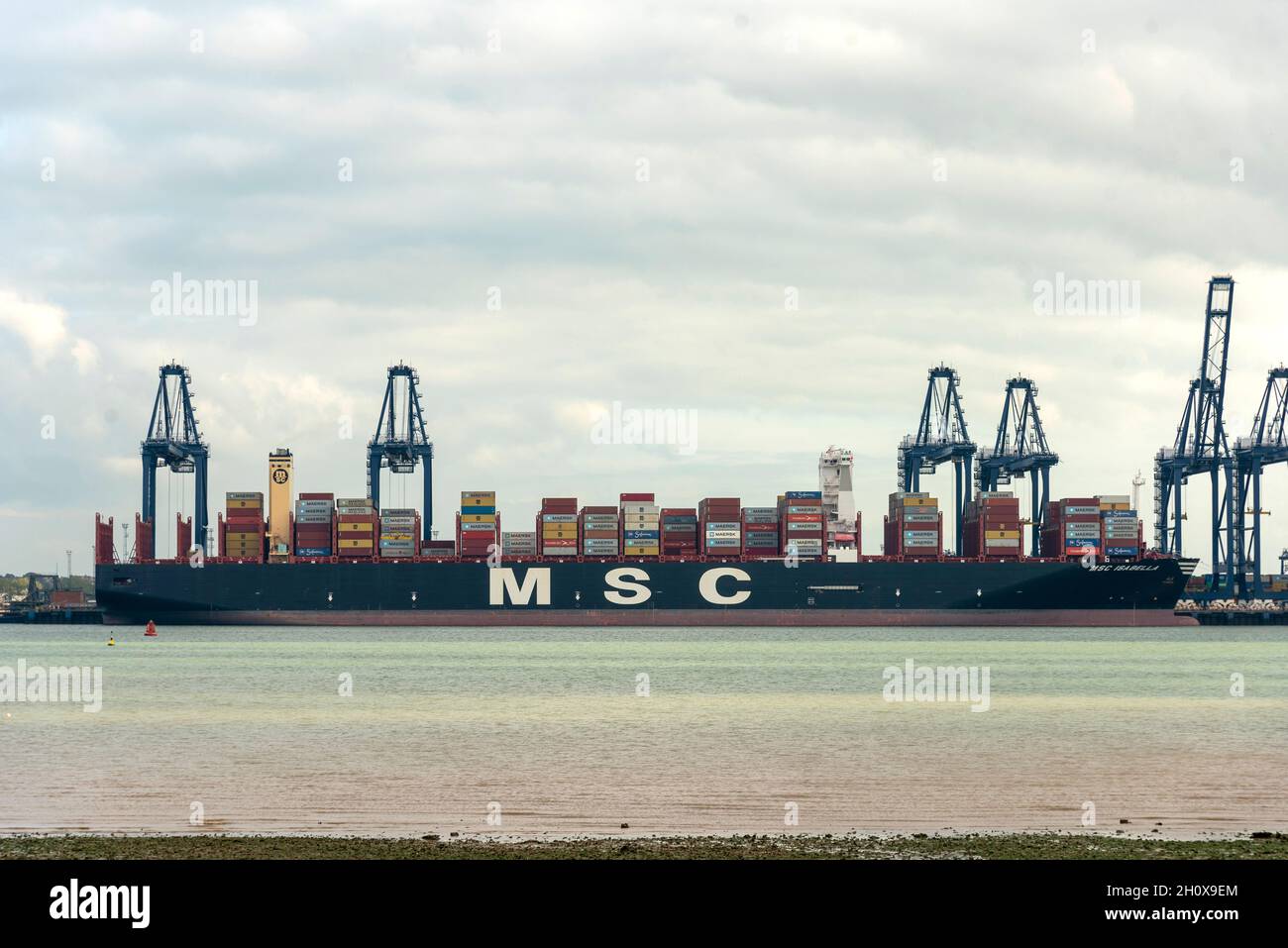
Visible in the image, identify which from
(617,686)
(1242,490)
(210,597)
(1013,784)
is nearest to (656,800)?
(1013,784)

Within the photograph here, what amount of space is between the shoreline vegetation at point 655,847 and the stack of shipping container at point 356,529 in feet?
256

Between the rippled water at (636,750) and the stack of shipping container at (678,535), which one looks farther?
the stack of shipping container at (678,535)

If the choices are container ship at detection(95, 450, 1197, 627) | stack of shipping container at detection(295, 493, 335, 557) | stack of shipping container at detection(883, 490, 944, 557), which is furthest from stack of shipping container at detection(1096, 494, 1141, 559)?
stack of shipping container at detection(295, 493, 335, 557)

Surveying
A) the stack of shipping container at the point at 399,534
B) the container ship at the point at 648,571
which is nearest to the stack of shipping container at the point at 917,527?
the container ship at the point at 648,571

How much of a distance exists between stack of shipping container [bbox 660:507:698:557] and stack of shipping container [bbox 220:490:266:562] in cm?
2808

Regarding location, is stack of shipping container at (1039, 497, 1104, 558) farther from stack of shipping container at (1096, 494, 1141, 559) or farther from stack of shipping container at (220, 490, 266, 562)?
stack of shipping container at (220, 490, 266, 562)

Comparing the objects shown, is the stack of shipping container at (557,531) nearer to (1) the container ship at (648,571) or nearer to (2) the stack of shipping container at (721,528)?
(1) the container ship at (648,571)

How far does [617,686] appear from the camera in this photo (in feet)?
157

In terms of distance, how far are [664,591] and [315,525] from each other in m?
24.5

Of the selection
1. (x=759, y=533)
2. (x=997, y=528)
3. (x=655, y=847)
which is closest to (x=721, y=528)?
(x=759, y=533)

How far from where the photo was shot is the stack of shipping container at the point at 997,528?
9544 cm
